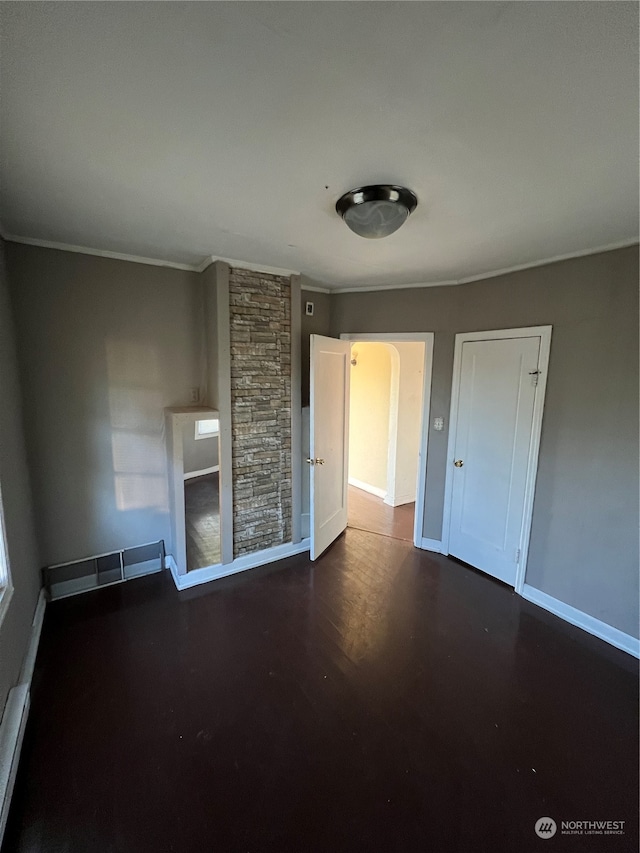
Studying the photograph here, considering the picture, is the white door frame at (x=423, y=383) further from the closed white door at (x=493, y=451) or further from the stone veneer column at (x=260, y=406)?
the stone veneer column at (x=260, y=406)

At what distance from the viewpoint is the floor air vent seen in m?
2.54

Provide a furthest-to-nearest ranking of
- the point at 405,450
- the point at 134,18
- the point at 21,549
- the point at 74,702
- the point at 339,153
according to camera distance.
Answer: the point at 405,450
the point at 21,549
the point at 74,702
the point at 339,153
the point at 134,18

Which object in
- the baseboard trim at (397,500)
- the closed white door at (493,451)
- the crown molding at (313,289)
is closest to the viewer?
the closed white door at (493,451)

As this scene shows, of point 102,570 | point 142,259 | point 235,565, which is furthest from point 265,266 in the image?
point 102,570

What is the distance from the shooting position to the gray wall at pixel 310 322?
3.15m

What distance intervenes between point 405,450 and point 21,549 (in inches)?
151

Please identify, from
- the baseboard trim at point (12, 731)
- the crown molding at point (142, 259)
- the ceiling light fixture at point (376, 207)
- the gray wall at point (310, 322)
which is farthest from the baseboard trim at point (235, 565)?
the ceiling light fixture at point (376, 207)

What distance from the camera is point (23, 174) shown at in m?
1.48

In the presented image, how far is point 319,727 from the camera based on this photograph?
5.51 feet

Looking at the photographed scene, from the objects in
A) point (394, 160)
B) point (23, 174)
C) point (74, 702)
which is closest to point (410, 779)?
point (74, 702)

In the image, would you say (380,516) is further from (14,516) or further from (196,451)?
(14,516)

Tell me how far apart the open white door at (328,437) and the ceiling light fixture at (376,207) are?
114 cm

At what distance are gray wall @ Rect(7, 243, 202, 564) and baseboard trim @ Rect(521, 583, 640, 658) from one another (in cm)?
294

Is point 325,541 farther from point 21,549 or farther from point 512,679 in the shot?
point 21,549
